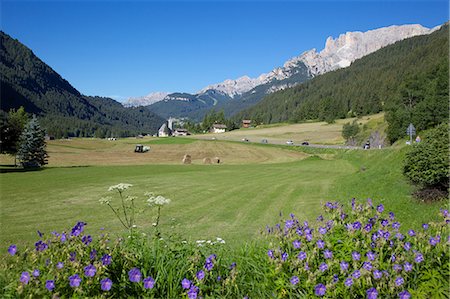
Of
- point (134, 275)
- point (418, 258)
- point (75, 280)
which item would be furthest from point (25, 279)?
point (418, 258)

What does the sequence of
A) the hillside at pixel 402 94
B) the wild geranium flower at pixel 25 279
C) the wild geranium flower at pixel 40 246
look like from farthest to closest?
1. the hillside at pixel 402 94
2. the wild geranium flower at pixel 40 246
3. the wild geranium flower at pixel 25 279

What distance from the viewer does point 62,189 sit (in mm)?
21078

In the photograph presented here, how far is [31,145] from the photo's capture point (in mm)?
43781

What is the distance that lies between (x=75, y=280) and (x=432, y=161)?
11.6 metres

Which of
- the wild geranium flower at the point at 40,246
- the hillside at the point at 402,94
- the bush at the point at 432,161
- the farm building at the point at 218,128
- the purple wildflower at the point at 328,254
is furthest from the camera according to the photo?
the farm building at the point at 218,128

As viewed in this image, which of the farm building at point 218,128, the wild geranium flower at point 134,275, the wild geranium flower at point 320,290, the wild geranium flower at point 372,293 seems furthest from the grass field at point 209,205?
the farm building at point 218,128

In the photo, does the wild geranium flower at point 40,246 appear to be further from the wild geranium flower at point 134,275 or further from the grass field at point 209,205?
the grass field at point 209,205

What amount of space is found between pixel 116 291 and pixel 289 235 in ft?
7.40

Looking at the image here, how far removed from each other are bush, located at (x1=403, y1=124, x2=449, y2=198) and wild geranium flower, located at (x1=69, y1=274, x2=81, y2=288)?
11.4 m

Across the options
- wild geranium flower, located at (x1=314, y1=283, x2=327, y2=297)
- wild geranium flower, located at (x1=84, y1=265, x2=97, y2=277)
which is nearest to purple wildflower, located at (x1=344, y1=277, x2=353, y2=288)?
wild geranium flower, located at (x1=314, y1=283, x2=327, y2=297)

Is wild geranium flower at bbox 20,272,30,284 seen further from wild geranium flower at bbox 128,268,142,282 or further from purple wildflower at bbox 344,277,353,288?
purple wildflower at bbox 344,277,353,288

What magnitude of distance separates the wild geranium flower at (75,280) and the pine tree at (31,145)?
46627 millimetres

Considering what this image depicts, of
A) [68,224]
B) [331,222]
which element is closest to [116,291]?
[331,222]

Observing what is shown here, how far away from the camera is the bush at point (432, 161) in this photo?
1110cm
